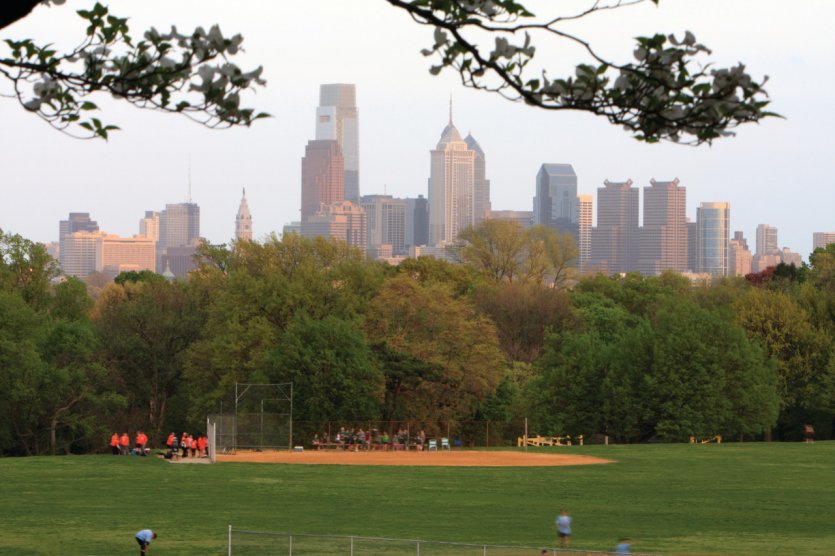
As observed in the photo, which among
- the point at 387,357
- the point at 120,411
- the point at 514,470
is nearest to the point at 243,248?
the point at 120,411

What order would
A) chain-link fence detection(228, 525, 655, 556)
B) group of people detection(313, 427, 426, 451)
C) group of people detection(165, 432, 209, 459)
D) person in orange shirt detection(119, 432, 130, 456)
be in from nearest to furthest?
chain-link fence detection(228, 525, 655, 556) → group of people detection(165, 432, 209, 459) → person in orange shirt detection(119, 432, 130, 456) → group of people detection(313, 427, 426, 451)

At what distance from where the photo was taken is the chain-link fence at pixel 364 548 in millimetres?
23906

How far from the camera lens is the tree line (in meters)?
70.6

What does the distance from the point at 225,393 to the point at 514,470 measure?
22926 millimetres

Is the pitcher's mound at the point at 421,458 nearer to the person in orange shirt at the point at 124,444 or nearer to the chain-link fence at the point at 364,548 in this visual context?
the person in orange shirt at the point at 124,444

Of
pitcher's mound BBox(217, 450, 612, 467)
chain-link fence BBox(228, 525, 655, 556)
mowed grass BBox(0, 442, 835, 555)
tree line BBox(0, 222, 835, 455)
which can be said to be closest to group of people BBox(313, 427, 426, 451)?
pitcher's mound BBox(217, 450, 612, 467)

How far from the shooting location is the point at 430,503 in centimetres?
4038

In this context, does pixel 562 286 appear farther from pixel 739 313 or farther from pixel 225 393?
pixel 225 393

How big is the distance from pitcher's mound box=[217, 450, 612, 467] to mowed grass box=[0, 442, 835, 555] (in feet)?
8.15

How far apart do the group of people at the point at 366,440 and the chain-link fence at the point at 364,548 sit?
36571 mm

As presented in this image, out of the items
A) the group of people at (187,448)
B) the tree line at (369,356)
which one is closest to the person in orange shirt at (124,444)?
the group of people at (187,448)

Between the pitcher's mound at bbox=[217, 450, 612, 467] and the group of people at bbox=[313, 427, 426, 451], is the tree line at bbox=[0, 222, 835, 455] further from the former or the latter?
the pitcher's mound at bbox=[217, 450, 612, 467]

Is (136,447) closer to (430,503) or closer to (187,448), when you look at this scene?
(187,448)

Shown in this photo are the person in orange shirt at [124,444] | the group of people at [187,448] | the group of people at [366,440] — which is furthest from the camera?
the group of people at [366,440]
